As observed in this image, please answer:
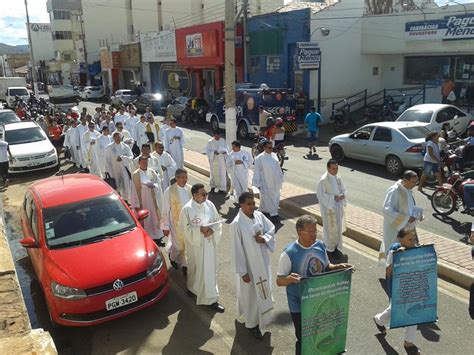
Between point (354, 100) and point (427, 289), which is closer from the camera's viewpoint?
point (427, 289)

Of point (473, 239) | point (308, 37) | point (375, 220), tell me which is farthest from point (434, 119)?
point (473, 239)

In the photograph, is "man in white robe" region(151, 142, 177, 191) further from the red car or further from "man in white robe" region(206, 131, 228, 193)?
the red car

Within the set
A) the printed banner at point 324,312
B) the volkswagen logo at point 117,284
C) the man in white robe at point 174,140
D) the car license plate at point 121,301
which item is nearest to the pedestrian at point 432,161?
the man in white robe at point 174,140

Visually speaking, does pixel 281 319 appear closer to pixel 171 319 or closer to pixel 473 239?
pixel 171 319

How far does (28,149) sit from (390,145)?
10744mm

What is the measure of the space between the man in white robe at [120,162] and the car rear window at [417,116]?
9.35m

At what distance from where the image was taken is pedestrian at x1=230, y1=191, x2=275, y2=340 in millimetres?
5145

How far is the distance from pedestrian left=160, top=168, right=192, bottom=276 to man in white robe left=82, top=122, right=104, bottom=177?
698cm

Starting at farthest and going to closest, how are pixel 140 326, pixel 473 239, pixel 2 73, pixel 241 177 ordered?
pixel 2 73 → pixel 241 177 → pixel 140 326 → pixel 473 239

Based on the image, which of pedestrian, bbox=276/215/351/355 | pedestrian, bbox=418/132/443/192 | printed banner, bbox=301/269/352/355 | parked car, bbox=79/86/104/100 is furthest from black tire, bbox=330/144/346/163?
parked car, bbox=79/86/104/100

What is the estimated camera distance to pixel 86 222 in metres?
6.45

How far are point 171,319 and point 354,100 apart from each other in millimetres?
21048

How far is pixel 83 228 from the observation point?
636 cm

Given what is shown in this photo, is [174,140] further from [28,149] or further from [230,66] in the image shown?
[28,149]
